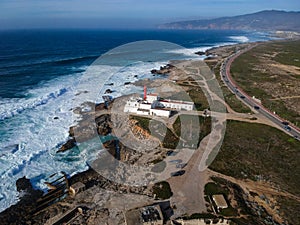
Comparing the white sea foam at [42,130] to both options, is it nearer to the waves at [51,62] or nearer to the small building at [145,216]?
the small building at [145,216]

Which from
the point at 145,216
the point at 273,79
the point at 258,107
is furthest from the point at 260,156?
the point at 273,79

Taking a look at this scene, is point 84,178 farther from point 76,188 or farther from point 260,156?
point 260,156

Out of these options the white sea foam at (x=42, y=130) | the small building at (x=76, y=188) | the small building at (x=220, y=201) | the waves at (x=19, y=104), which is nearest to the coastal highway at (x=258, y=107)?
the small building at (x=220, y=201)

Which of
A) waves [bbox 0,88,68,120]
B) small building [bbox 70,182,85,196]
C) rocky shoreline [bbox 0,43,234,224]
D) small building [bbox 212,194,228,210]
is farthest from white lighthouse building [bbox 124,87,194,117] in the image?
waves [bbox 0,88,68,120]

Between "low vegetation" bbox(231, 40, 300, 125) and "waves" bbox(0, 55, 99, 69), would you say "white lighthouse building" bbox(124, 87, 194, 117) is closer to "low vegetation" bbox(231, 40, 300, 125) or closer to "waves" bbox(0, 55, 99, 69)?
"low vegetation" bbox(231, 40, 300, 125)

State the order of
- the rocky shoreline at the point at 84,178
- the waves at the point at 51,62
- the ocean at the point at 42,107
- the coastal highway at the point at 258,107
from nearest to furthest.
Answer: the rocky shoreline at the point at 84,178 < the ocean at the point at 42,107 < the coastal highway at the point at 258,107 < the waves at the point at 51,62

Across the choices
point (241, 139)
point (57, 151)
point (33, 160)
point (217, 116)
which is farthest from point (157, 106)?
point (33, 160)

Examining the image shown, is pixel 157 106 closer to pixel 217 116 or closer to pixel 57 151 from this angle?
pixel 217 116

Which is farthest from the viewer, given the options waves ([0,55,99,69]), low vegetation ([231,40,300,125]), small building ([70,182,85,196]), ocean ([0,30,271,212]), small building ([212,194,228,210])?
waves ([0,55,99,69])
